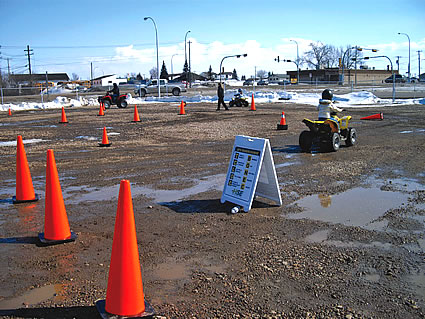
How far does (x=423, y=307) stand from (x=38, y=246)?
429 cm

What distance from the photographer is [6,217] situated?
6.61 metres

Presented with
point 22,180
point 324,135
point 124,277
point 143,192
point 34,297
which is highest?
point 324,135

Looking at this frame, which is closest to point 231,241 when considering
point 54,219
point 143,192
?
point 54,219

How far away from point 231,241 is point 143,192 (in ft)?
9.84

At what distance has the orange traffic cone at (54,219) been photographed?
548 centimetres

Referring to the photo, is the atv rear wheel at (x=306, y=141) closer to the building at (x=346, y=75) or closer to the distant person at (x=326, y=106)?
the distant person at (x=326, y=106)

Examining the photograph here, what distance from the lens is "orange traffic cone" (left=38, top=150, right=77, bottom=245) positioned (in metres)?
5.48

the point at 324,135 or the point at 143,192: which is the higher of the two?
the point at 324,135

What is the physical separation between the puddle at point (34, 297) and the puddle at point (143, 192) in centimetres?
329

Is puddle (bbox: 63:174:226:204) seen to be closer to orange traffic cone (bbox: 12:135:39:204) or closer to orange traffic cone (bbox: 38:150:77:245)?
orange traffic cone (bbox: 12:135:39:204)

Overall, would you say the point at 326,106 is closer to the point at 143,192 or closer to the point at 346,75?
the point at 143,192

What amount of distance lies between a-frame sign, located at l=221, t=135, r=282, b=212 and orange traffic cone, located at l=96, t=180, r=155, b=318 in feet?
10.3

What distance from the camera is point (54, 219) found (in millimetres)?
5480

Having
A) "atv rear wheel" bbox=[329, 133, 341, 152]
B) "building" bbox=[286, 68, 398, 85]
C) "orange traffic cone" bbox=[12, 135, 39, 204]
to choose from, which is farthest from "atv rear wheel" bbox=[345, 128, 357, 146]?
"building" bbox=[286, 68, 398, 85]
